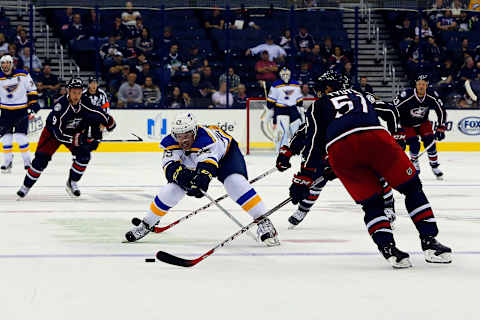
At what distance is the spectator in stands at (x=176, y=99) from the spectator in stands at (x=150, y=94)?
18 centimetres

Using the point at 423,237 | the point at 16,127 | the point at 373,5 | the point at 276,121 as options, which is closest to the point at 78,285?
the point at 423,237

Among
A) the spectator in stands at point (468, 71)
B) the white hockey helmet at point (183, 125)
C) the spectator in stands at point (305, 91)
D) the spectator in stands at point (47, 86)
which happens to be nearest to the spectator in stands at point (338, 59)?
the spectator in stands at point (305, 91)

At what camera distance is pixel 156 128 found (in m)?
14.6

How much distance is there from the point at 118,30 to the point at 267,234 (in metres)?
10.8

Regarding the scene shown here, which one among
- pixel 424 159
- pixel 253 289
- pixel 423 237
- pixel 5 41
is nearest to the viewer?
pixel 253 289

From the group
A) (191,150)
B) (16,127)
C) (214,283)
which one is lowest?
(16,127)

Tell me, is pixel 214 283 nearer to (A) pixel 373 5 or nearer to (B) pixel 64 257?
(B) pixel 64 257

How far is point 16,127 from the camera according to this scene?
10.7 metres

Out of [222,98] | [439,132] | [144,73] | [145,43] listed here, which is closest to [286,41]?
[222,98]

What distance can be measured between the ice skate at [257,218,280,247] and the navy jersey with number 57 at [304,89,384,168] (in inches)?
28.4

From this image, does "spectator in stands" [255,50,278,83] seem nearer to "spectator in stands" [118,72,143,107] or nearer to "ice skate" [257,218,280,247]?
"spectator in stands" [118,72,143,107]

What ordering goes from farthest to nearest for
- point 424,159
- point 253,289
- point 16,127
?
Result: point 424,159, point 16,127, point 253,289

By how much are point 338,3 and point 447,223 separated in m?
11.3

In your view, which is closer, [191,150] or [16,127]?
[191,150]
